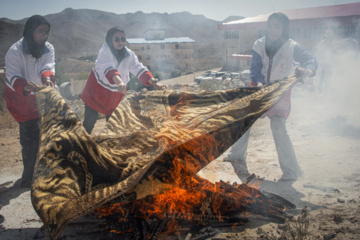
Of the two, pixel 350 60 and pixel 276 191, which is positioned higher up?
pixel 350 60

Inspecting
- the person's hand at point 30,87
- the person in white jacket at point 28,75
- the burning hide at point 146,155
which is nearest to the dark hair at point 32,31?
the person in white jacket at point 28,75

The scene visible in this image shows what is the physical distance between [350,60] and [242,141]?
10.0m

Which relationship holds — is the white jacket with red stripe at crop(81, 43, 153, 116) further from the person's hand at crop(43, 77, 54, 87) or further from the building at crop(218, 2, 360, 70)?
the building at crop(218, 2, 360, 70)

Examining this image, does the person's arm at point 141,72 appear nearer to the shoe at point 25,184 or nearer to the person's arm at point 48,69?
the person's arm at point 48,69

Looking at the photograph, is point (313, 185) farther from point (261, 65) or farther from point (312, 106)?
point (312, 106)

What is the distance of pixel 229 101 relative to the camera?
3.66m

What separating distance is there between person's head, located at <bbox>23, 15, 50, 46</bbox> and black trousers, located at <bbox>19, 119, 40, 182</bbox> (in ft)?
4.00

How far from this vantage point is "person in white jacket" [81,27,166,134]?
4680 mm

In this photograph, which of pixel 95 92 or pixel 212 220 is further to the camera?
pixel 95 92

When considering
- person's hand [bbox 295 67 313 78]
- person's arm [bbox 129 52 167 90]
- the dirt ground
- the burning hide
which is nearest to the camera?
the burning hide

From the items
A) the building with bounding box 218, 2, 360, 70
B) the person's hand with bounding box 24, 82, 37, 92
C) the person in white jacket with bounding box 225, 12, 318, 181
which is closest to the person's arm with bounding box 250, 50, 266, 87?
the person in white jacket with bounding box 225, 12, 318, 181

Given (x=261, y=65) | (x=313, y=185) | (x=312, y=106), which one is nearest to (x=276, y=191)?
(x=313, y=185)

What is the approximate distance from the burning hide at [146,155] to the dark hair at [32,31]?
76 centimetres

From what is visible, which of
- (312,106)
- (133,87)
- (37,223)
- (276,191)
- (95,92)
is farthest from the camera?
(133,87)
